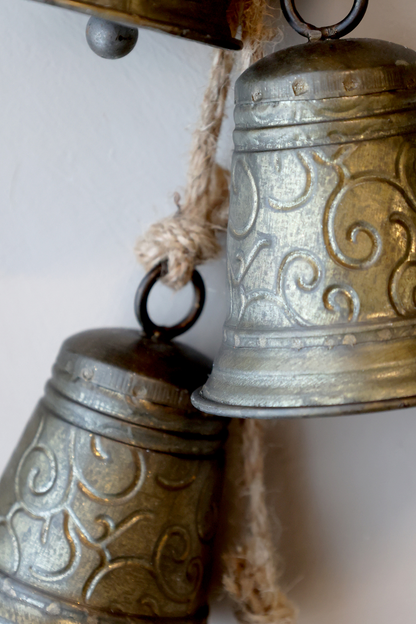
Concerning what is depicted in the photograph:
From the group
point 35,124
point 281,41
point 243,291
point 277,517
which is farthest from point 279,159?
point 277,517

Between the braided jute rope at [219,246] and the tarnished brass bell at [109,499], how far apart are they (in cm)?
11

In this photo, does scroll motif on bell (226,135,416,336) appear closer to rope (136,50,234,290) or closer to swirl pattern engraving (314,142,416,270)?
swirl pattern engraving (314,142,416,270)

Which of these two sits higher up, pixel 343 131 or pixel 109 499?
pixel 343 131

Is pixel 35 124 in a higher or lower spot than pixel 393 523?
higher

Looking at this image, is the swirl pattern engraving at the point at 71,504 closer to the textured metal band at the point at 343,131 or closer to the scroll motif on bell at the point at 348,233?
the scroll motif on bell at the point at 348,233

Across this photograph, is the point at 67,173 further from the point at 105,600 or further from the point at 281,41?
the point at 105,600

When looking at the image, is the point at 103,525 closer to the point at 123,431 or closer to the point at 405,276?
the point at 123,431

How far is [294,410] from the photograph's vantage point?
52cm

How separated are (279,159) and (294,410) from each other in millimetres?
218

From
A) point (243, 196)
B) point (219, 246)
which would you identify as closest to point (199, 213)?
point (219, 246)

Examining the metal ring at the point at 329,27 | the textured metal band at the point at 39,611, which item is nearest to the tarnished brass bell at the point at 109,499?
the textured metal band at the point at 39,611

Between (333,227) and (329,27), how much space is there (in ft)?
0.65

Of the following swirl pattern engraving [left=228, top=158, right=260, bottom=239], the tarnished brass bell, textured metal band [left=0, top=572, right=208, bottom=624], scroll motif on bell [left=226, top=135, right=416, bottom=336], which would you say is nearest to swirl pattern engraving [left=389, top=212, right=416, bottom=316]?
scroll motif on bell [left=226, top=135, right=416, bottom=336]

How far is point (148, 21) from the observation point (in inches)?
21.6
